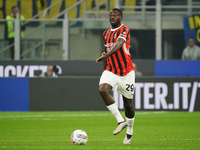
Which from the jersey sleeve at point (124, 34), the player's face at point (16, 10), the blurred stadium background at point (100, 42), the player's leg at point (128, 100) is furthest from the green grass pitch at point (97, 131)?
the player's face at point (16, 10)

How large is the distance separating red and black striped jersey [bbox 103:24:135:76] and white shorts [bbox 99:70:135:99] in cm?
7

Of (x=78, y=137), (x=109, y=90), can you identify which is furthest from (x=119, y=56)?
(x=78, y=137)

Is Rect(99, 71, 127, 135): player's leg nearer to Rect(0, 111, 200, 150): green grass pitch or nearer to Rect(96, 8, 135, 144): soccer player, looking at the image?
Rect(96, 8, 135, 144): soccer player

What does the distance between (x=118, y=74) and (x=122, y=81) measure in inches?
5.3

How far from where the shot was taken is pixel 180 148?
7770mm

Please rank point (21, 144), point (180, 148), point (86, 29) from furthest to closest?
point (86, 29) < point (21, 144) < point (180, 148)

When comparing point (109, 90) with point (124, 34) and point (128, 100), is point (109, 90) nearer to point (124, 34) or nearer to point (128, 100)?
point (128, 100)

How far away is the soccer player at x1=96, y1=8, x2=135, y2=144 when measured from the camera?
8.50 m

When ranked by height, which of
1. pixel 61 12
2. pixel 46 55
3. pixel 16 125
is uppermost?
pixel 61 12

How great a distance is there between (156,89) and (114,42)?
819cm

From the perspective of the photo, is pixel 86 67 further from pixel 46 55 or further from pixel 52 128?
pixel 52 128

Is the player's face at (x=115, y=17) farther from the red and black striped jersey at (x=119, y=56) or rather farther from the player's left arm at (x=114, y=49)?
the player's left arm at (x=114, y=49)

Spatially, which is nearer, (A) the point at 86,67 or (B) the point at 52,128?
(B) the point at 52,128

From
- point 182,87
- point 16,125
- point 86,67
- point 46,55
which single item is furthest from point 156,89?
point 16,125
